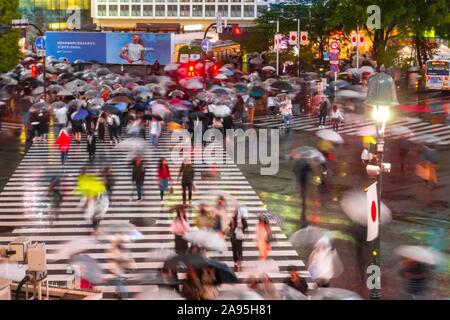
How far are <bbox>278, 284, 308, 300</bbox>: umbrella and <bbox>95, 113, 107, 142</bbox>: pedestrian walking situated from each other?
75.6 ft

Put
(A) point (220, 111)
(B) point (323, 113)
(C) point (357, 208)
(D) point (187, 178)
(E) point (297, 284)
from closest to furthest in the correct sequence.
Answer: (E) point (297, 284) < (C) point (357, 208) < (D) point (187, 178) < (A) point (220, 111) < (B) point (323, 113)

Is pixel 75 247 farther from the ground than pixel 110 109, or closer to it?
closer to it

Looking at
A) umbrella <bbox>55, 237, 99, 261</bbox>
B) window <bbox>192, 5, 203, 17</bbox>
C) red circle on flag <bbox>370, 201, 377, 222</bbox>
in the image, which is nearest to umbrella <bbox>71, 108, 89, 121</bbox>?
umbrella <bbox>55, 237, 99, 261</bbox>

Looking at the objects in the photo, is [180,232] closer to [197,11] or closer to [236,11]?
[197,11]

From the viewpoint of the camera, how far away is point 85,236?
21375mm

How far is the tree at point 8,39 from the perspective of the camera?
166ft

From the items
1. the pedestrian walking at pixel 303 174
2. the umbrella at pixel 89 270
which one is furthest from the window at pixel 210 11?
the umbrella at pixel 89 270

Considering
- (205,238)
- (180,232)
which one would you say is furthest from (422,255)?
(180,232)

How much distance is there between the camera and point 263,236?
18.0 meters

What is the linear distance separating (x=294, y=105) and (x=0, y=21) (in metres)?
17.4

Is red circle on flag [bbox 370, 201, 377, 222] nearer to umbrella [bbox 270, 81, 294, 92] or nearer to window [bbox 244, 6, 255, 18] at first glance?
umbrella [bbox 270, 81, 294, 92]

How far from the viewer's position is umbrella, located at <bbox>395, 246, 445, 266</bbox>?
16.2 meters

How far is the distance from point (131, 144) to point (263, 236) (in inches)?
749

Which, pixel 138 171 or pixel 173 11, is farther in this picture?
pixel 173 11
